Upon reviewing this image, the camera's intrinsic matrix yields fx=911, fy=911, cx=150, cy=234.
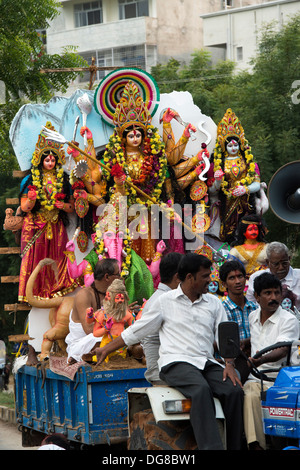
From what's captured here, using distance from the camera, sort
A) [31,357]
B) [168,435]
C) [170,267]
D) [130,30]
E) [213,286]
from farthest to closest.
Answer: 1. [130,30]
2. [213,286]
3. [31,357]
4. [170,267]
5. [168,435]

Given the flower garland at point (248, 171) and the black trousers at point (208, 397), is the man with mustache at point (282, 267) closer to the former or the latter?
the black trousers at point (208, 397)

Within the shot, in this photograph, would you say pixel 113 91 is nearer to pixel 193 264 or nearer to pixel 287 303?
pixel 287 303

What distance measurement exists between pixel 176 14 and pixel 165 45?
1526mm

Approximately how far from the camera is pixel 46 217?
38.5ft

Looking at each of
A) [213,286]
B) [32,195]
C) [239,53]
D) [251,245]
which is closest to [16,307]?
[32,195]

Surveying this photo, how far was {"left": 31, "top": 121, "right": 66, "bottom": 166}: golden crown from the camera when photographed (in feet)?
38.3

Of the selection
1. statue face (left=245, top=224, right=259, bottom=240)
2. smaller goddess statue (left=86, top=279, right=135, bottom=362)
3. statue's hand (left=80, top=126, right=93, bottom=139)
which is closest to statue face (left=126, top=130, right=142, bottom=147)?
statue's hand (left=80, top=126, right=93, bottom=139)

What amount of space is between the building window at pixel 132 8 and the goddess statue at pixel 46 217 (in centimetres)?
2520

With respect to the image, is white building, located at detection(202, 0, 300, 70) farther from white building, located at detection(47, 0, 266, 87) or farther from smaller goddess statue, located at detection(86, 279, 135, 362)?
smaller goddess statue, located at detection(86, 279, 135, 362)

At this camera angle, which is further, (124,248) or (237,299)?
(124,248)

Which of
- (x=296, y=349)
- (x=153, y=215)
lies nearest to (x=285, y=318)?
(x=296, y=349)

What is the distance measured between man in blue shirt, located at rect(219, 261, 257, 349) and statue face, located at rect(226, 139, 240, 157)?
15.8 feet

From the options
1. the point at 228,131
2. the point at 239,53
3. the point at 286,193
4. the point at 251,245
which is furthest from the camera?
the point at 239,53

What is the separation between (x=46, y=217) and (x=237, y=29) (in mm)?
23249
